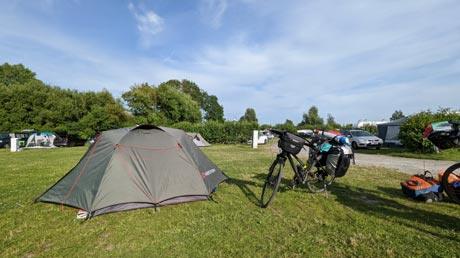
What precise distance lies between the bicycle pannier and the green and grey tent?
238 cm

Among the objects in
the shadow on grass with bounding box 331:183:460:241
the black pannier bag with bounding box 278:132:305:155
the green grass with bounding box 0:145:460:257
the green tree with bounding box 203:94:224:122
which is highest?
the green tree with bounding box 203:94:224:122

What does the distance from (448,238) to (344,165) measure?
158 centimetres

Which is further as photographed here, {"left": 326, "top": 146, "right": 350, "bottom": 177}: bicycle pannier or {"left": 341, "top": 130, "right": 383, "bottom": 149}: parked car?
{"left": 341, "top": 130, "right": 383, "bottom": 149}: parked car

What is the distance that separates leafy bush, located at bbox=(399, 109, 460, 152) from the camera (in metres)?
10.3

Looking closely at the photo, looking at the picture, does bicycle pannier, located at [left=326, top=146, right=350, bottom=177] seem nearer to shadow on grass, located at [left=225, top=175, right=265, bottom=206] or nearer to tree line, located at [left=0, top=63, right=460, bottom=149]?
shadow on grass, located at [left=225, top=175, right=265, bottom=206]

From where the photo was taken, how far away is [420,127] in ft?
34.4

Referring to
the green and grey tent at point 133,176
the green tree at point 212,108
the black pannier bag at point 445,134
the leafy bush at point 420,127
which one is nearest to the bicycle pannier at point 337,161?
the black pannier bag at point 445,134

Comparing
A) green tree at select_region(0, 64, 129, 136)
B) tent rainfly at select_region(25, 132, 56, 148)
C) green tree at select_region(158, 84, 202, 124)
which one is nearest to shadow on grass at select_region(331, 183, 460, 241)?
tent rainfly at select_region(25, 132, 56, 148)

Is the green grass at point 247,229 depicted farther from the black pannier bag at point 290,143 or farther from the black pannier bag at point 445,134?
the black pannier bag at point 445,134

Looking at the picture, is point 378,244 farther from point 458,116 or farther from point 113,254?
point 458,116

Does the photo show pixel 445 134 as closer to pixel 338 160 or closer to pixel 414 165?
pixel 338 160

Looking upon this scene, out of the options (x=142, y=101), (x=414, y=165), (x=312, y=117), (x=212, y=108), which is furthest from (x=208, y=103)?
(x=414, y=165)

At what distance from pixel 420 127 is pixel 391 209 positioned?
31.4 feet

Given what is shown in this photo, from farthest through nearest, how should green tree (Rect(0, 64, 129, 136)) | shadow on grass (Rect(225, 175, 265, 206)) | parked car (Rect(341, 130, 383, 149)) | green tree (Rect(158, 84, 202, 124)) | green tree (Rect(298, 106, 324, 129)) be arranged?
green tree (Rect(298, 106, 324, 129)) < green tree (Rect(158, 84, 202, 124)) < green tree (Rect(0, 64, 129, 136)) < parked car (Rect(341, 130, 383, 149)) < shadow on grass (Rect(225, 175, 265, 206))
